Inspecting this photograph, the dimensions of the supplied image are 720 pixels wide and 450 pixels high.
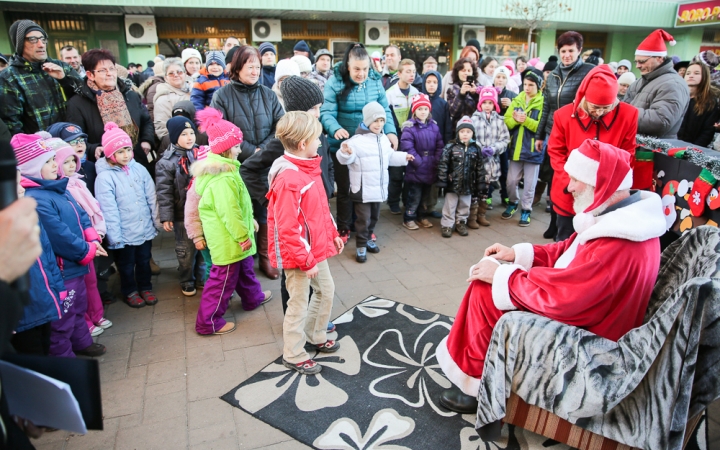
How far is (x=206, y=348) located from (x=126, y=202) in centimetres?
141

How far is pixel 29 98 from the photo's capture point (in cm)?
421

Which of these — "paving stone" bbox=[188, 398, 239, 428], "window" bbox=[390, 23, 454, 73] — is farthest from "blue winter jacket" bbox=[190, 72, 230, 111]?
"window" bbox=[390, 23, 454, 73]

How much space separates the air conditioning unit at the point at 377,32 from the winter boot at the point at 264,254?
13.7m

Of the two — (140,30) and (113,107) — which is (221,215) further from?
(140,30)

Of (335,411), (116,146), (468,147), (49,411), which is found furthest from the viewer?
(468,147)

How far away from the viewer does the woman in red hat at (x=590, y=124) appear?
12.1ft

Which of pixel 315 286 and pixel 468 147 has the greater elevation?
pixel 468 147

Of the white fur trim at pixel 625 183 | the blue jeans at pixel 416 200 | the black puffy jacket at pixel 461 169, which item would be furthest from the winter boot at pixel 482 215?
the white fur trim at pixel 625 183

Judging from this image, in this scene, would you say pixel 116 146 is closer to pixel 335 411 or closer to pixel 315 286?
pixel 315 286

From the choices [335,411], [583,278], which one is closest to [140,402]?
[335,411]

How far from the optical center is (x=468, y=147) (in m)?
5.54

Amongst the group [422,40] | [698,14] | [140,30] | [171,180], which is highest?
[698,14]

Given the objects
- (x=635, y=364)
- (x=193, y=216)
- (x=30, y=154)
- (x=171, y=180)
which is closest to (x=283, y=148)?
(x=193, y=216)

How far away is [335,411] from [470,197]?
358 cm
